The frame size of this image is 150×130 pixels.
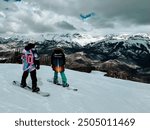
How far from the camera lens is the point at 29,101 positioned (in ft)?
48.5

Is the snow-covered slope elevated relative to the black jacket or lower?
lower

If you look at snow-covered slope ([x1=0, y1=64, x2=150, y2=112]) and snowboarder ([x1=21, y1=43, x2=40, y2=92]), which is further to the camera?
snowboarder ([x1=21, y1=43, x2=40, y2=92])

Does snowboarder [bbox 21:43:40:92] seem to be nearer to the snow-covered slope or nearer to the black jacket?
the snow-covered slope

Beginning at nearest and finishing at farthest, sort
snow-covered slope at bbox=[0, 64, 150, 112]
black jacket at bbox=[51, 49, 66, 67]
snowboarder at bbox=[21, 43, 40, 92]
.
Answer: snow-covered slope at bbox=[0, 64, 150, 112] < snowboarder at bbox=[21, 43, 40, 92] < black jacket at bbox=[51, 49, 66, 67]

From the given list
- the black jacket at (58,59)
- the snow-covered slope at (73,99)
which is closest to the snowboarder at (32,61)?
the snow-covered slope at (73,99)

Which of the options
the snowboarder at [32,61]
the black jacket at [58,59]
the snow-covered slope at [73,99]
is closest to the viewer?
the snow-covered slope at [73,99]

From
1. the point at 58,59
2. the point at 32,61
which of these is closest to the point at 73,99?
the point at 32,61

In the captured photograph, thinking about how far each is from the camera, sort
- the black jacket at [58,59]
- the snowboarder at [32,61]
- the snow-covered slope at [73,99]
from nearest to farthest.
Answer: the snow-covered slope at [73,99], the snowboarder at [32,61], the black jacket at [58,59]

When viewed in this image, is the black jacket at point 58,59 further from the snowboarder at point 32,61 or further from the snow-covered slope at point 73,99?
the snowboarder at point 32,61

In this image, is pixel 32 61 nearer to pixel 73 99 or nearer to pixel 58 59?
pixel 73 99

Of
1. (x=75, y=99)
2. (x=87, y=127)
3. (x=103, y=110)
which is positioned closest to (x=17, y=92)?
(x=75, y=99)

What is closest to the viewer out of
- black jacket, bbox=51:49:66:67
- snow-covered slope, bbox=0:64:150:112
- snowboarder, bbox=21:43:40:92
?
snow-covered slope, bbox=0:64:150:112

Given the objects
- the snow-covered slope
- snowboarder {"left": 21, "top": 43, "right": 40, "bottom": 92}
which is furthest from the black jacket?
snowboarder {"left": 21, "top": 43, "right": 40, "bottom": 92}

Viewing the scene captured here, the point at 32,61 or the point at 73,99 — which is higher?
the point at 32,61
